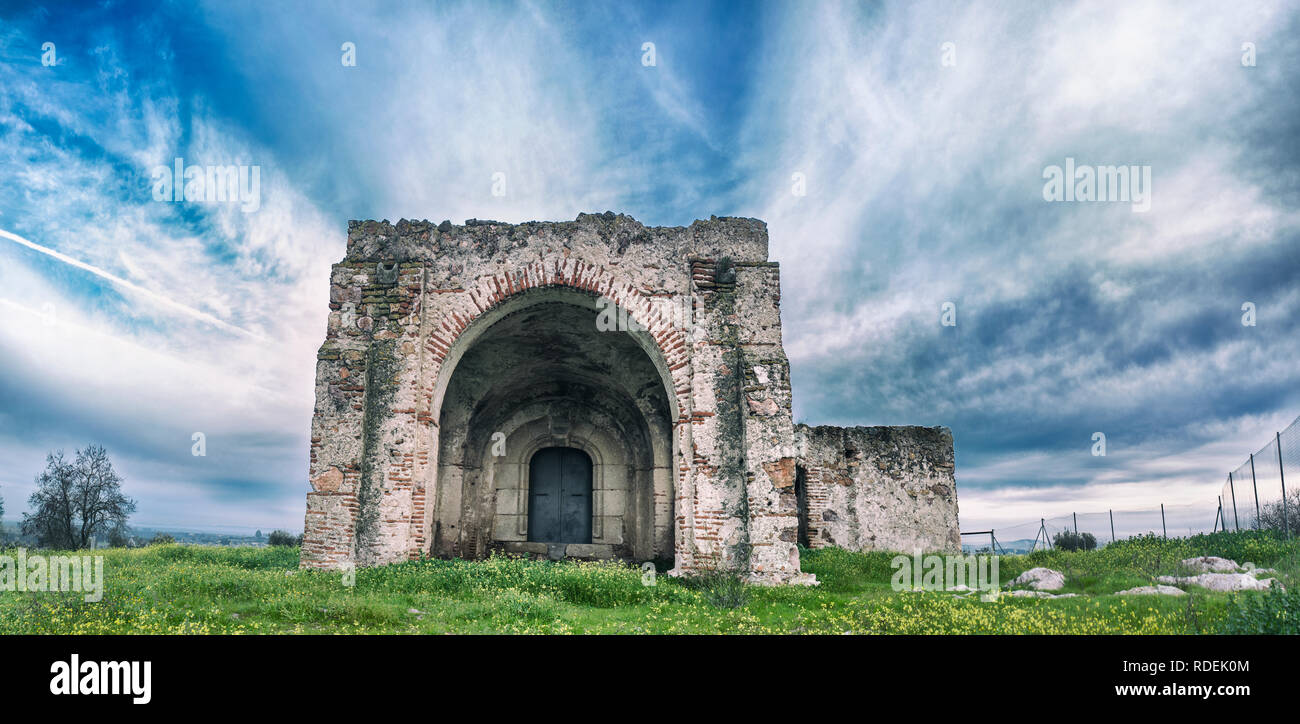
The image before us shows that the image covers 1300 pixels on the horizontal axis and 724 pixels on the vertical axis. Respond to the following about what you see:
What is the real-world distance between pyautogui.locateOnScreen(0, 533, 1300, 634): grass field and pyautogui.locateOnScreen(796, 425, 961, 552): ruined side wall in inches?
231

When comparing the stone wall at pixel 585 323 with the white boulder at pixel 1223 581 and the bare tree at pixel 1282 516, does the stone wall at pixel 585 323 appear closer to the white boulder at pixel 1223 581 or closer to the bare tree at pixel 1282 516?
the white boulder at pixel 1223 581

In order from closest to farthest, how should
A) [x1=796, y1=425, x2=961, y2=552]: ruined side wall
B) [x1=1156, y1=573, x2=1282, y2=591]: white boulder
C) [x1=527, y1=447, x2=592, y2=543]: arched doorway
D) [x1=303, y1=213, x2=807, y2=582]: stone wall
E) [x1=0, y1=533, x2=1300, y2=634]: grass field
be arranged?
[x1=0, y1=533, x2=1300, y2=634]: grass field, [x1=1156, y1=573, x2=1282, y2=591]: white boulder, [x1=303, y1=213, x2=807, y2=582]: stone wall, [x1=527, y1=447, x2=592, y2=543]: arched doorway, [x1=796, y1=425, x2=961, y2=552]: ruined side wall

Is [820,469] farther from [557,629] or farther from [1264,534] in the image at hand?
[557,629]

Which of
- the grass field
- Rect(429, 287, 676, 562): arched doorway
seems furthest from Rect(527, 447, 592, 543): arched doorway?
the grass field

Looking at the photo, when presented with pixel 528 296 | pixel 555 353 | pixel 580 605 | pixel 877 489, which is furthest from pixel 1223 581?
pixel 555 353

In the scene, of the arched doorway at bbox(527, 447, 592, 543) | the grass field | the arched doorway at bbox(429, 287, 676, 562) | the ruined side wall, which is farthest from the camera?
the ruined side wall

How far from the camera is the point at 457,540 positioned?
13.1m

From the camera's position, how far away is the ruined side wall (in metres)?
15.9

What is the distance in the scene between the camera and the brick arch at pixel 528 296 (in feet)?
32.6

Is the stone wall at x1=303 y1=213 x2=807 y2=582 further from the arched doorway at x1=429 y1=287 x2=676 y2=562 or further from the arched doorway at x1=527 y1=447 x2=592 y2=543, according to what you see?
the arched doorway at x1=527 y1=447 x2=592 y2=543

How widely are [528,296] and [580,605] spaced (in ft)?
14.9

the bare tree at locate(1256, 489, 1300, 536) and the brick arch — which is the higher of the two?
the brick arch

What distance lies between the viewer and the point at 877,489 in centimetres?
1606
